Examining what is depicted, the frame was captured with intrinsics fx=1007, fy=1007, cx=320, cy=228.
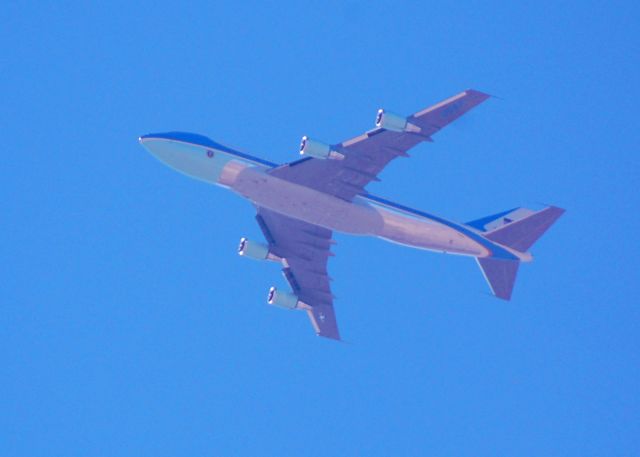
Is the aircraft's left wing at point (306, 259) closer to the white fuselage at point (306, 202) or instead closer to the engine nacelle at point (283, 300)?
the engine nacelle at point (283, 300)

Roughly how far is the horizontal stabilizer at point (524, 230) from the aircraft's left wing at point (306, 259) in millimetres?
13348

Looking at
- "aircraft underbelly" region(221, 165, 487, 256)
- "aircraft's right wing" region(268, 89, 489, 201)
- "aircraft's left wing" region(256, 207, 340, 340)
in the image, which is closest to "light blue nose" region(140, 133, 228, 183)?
"aircraft underbelly" region(221, 165, 487, 256)

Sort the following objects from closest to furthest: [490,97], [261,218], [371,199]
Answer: [490,97] < [371,199] < [261,218]

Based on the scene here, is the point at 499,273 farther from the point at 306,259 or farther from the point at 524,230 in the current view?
the point at 306,259

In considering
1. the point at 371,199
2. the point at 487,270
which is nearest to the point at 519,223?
the point at 487,270

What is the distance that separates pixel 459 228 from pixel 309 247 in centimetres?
1233

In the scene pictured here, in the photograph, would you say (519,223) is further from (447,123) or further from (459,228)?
(447,123)

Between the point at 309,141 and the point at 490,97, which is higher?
the point at 490,97

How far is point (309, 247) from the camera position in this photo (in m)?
80.9

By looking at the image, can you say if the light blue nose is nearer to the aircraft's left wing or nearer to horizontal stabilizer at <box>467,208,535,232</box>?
the aircraft's left wing

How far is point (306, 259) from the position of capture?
81.6m

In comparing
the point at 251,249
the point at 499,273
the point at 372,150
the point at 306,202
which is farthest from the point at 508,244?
the point at 251,249

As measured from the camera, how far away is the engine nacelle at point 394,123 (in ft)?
221

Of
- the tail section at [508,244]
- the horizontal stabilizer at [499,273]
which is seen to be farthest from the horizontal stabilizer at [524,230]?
the horizontal stabilizer at [499,273]
